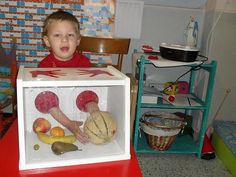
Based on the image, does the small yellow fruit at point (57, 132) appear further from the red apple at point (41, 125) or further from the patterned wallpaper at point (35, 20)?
the patterned wallpaper at point (35, 20)

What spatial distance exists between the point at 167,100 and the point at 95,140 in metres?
1.25

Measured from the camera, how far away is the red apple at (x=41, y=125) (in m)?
0.87

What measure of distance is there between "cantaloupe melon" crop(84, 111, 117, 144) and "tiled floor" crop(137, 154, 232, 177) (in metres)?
1.05

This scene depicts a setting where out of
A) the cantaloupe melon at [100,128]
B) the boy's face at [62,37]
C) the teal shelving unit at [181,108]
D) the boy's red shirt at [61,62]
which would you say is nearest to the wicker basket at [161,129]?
the teal shelving unit at [181,108]

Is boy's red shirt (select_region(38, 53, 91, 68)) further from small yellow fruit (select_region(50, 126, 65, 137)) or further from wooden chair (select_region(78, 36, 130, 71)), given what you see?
wooden chair (select_region(78, 36, 130, 71))

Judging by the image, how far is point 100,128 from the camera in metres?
0.80

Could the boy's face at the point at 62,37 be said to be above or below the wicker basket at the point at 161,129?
above

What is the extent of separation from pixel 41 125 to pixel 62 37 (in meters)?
0.44

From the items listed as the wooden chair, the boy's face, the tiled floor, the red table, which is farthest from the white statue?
the red table

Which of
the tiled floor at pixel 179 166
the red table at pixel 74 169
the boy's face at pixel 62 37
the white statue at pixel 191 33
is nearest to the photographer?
the red table at pixel 74 169

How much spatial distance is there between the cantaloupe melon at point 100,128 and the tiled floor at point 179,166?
1.05 m

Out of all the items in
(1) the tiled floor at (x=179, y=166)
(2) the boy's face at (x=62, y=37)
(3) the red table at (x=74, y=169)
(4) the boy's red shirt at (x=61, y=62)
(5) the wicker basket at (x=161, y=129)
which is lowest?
(1) the tiled floor at (x=179, y=166)

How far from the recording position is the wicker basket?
1.91 meters

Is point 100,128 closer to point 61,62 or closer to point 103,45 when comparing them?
point 61,62
